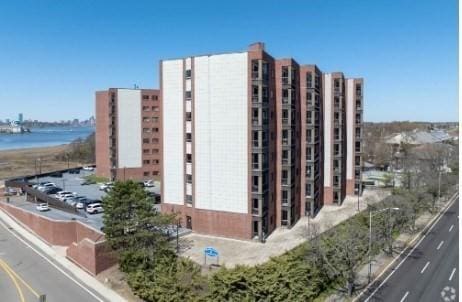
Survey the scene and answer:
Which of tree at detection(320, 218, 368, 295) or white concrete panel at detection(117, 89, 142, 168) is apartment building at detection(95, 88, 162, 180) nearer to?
white concrete panel at detection(117, 89, 142, 168)

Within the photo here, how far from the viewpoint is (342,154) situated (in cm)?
5959

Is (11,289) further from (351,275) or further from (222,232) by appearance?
(351,275)

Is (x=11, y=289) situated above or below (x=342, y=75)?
below

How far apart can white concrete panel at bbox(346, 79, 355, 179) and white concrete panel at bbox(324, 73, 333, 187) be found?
21.5 ft

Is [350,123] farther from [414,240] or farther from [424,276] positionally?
[424,276]

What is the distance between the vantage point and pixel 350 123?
63875 millimetres

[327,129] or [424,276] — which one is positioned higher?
[327,129]

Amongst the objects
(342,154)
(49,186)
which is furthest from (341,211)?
(49,186)

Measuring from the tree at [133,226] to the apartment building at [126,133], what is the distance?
1693 inches

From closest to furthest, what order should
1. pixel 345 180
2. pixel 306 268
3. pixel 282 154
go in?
pixel 306 268 < pixel 282 154 < pixel 345 180

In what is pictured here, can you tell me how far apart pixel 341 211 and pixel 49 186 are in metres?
47.4

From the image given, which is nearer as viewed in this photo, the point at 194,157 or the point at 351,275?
the point at 351,275

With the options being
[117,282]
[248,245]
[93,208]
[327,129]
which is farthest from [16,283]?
[327,129]

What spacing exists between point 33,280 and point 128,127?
1828 inches
